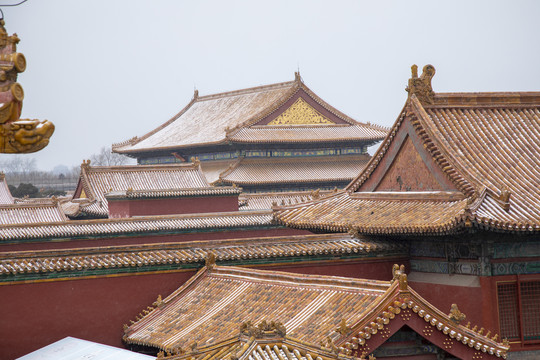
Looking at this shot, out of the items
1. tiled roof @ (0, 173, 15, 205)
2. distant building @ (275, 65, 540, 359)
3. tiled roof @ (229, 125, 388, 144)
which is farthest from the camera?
tiled roof @ (0, 173, 15, 205)

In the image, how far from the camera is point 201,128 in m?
49.6

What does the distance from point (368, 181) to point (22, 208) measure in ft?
69.7

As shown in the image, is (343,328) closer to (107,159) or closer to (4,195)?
(4,195)

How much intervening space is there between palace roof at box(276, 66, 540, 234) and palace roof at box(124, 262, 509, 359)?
12.0 feet

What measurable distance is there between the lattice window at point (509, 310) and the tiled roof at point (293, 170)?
25.9 meters

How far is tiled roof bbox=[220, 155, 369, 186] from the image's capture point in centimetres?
4319

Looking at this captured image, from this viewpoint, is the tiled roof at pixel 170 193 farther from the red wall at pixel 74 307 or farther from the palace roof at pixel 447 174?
the red wall at pixel 74 307

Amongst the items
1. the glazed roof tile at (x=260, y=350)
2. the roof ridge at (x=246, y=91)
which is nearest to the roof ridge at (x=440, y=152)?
the glazed roof tile at (x=260, y=350)

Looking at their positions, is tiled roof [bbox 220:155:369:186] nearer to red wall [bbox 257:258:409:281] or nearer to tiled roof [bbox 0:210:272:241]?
tiled roof [bbox 0:210:272:241]

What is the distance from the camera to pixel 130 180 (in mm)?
38156

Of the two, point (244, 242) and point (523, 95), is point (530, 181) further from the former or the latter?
point (244, 242)

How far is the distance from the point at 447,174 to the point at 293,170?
26.9 meters

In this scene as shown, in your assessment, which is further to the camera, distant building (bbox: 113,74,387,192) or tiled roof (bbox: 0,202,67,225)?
distant building (bbox: 113,74,387,192)

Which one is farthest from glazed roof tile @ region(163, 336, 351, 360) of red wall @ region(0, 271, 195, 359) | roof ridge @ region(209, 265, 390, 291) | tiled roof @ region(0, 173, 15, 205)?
tiled roof @ region(0, 173, 15, 205)
